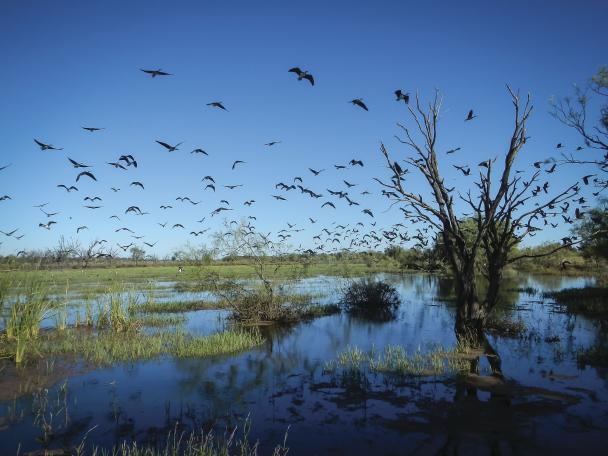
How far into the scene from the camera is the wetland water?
7.44m

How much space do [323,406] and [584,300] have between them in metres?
23.3

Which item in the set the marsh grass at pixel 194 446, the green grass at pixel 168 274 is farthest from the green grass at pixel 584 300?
the marsh grass at pixel 194 446

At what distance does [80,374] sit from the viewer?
11805mm

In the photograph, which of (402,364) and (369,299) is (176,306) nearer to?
(369,299)

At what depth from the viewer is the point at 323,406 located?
362 inches

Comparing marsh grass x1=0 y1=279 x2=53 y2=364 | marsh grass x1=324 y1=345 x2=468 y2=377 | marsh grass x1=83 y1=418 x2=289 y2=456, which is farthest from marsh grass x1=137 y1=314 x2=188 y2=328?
marsh grass x1=83 y1=418 x2=289 y2=456

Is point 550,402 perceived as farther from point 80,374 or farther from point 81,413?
point 80,374

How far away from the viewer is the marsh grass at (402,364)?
1136cm

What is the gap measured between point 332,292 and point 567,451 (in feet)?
93.4

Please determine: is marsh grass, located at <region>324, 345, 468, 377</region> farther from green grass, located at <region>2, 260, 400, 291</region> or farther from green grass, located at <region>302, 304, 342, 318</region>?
green grass, located at <region>2, 260, 400, 291</region>

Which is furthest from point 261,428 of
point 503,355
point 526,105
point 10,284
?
point 526,105

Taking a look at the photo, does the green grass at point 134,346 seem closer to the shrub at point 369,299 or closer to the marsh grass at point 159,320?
the marsh grass at point 159,320

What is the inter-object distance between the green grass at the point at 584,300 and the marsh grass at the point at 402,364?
562 inches

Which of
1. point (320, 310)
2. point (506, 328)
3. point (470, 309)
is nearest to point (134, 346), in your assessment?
point (470, 309)
